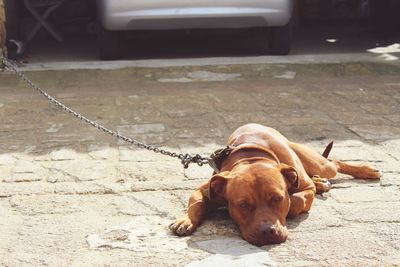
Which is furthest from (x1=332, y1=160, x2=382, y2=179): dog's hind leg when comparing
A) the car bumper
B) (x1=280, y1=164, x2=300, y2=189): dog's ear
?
the car bumper

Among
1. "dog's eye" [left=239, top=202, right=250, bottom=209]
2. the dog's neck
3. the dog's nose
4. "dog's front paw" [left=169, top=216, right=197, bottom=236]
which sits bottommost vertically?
"dog's front paw" [left=169, top=216, right=197, bottom=236]

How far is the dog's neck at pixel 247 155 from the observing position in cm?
342

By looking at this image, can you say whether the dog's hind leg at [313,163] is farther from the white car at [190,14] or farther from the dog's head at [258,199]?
the white car at [190,14]

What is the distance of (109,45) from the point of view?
7965mm

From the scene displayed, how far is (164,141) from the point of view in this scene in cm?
502

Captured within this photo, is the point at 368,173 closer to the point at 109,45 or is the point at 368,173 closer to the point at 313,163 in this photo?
the point at 313,163

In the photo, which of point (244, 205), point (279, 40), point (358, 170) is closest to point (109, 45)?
point (279, 40)

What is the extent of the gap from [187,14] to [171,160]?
3218mm

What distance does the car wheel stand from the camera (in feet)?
26.3

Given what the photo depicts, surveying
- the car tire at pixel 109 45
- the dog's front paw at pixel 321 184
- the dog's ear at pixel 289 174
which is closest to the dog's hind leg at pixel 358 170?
the dog's front paw at pixel 321 184

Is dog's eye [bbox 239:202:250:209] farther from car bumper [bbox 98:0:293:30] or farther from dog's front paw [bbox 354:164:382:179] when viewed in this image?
car bumper [bbox 98:0:293:30]

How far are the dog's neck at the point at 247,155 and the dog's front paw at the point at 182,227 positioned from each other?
34 centimetres

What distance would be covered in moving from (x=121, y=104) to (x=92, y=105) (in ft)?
0.82

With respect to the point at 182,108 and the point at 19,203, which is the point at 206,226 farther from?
the point at 182,108
